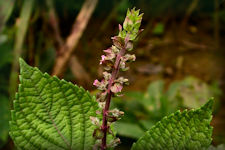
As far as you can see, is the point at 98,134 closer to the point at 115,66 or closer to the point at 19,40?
the point at 115,66

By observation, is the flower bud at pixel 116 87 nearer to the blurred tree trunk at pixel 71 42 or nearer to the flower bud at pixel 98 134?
the flower bud at pixel 98 134

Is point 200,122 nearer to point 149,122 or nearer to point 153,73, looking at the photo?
point 149,122

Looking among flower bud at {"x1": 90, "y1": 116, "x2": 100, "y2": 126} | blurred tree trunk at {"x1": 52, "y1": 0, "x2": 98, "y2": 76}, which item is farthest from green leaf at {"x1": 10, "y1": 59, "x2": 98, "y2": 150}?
blurred tree trunk at {"x1": 52, "y1": 0, "x2": 98, "y2": 76}

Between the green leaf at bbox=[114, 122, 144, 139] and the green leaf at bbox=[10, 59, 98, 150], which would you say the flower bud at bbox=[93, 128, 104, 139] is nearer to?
the green leaf at bbox=[10, 59, 98, 150]

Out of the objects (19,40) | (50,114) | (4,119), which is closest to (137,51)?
(19,40)

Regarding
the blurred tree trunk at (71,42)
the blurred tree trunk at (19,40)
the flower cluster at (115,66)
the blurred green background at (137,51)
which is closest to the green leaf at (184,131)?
the flower cluster at (115,66)

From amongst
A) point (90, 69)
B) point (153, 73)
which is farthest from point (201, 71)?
point (90, 69)

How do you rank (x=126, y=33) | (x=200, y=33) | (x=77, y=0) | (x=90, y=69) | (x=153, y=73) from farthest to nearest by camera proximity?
(x=200, y=33) < (x=153, y=73) < (x=90, y=69) < (x=77, y=0) < (x=126, y=33)
